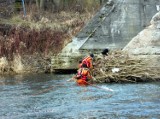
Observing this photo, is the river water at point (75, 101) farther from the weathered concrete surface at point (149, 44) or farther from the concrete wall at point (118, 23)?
the concrete wall at point (118, 23)

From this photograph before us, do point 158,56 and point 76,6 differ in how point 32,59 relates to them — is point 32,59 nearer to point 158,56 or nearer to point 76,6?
point 158,56

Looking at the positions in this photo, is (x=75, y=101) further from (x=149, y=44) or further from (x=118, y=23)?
(x=118, y=23)

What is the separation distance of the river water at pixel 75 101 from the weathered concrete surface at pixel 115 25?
212 inches

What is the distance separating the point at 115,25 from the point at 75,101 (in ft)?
40.2

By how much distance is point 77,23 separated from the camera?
3981cm

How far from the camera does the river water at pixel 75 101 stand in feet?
49.8

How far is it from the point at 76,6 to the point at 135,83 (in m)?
24.3

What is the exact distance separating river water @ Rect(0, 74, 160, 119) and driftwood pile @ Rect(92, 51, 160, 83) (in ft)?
2.50

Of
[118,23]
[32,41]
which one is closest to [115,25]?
[118,23]

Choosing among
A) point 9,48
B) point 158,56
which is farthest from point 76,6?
point 158,56

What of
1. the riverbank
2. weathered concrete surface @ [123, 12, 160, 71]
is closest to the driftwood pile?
weathered concrete surface @ [123, 12, 160, 71]

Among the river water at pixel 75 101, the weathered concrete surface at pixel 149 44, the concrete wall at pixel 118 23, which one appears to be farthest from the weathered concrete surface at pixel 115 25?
the river water at pixel 75 101

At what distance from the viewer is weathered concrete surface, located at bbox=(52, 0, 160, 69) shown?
2933cm

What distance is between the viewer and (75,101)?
17.9 meters
